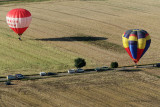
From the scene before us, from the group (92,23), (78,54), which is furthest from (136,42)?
(92,23)

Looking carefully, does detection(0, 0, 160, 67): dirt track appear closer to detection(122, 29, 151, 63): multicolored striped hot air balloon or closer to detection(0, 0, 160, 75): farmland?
detection(0, 0, 160, 75): farmland

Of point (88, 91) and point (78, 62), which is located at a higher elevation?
point (78, 62)

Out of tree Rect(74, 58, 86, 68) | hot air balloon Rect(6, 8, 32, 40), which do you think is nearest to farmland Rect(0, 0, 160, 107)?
tree Rect(74, 58, 86, 68)

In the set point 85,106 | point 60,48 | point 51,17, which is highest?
point 51,17

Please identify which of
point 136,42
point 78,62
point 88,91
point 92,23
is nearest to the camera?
point 88,91

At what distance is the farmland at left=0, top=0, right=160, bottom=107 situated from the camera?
55719 millimetres

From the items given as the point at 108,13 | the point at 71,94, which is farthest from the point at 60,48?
the point at 108,13

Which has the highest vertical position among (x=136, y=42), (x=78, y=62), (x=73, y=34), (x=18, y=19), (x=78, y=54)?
(x=18, y=19)

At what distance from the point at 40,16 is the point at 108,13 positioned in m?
22.9

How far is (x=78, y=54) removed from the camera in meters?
77.4

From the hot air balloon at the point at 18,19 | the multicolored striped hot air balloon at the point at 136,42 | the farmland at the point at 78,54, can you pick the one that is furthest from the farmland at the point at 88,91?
the hot air balloon at the point at 18,19

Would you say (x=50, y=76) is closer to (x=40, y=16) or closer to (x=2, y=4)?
(x=40, y=16)

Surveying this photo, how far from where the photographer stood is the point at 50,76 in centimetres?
6394

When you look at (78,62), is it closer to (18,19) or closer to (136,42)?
(136,42)
